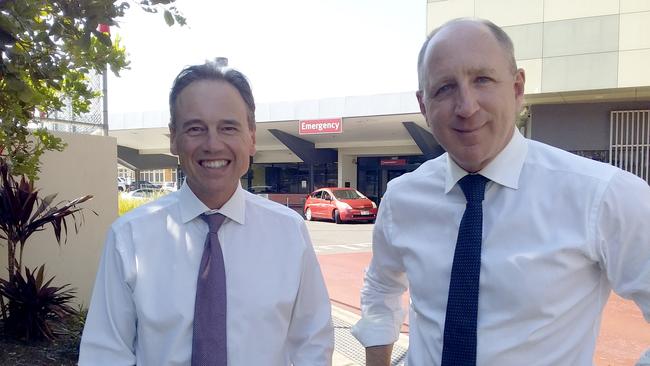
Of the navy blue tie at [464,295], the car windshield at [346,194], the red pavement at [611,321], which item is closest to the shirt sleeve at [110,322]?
the navy blue tie at [464,295]

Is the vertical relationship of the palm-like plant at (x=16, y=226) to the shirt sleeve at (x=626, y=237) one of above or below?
below

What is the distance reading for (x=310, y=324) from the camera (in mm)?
1872

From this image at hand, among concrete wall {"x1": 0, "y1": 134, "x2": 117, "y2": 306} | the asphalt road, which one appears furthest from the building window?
concrete wall {"x1": 0, "y1": 134, "x2": 117, "y2": 306}

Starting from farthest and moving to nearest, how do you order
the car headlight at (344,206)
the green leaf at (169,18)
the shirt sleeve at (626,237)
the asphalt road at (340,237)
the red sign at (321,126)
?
the red sign at (321,126), the car headlight at (344,206), the asphalt road at (340,237), the green leaf at (169,18), the shirt sleeve at (626,237)

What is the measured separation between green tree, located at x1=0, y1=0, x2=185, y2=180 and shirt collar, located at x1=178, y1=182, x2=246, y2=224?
1.27 m

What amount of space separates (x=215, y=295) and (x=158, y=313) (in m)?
0.19

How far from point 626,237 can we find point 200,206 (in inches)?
53.7

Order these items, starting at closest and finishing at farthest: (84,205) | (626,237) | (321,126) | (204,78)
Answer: (626,237), (204,78), (84,205), (321,126)

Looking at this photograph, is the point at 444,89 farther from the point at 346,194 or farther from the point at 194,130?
the point at 346,194

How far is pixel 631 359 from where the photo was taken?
15.0 feet

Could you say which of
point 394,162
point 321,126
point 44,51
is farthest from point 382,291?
point 394,162

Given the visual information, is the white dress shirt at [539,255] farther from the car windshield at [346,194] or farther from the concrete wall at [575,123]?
the car windshield at [346,194]

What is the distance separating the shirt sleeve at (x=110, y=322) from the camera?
158 centimetres

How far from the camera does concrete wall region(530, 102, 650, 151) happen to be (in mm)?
12992
